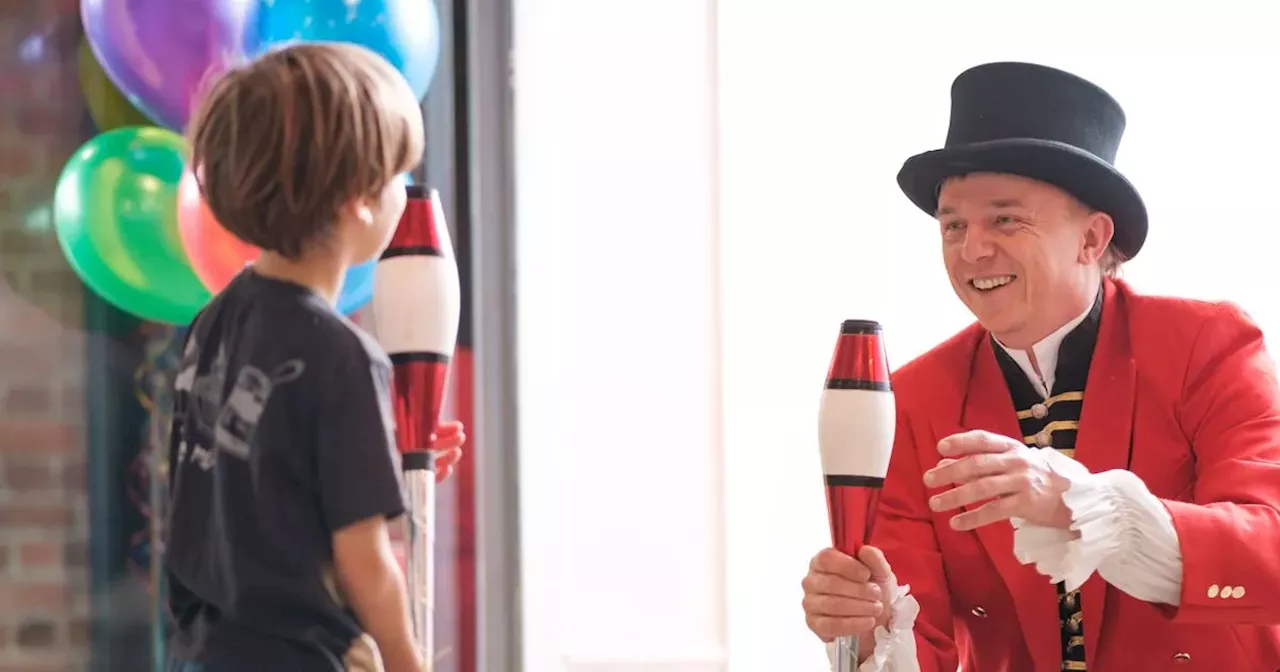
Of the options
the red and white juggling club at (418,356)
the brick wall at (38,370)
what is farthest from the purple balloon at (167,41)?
the red and white juggling club at (418,356)

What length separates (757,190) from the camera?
318 cm

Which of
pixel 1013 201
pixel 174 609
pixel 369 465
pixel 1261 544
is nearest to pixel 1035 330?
pixel 1013 201

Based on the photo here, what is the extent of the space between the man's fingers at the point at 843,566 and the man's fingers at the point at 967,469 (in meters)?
0.12

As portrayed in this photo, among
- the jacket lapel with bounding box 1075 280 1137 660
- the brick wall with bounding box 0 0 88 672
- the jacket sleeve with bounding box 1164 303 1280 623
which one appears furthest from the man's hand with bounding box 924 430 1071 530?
the brick wall with bounding box 0 0 88 672

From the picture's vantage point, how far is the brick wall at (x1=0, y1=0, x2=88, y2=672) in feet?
8.07

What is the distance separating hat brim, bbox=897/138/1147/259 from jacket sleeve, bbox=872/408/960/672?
372 millimetres

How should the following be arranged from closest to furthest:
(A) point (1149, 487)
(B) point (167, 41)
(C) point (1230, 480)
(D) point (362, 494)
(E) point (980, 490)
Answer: (D) point (362, 494), (E) point (980, 490), (C) point (1230, 480), (A) point (1149, 487), (B) point (167, 41)

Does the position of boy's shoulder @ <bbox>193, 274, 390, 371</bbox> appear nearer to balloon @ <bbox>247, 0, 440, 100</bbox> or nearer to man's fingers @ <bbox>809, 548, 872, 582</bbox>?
man's fingers @ <bbox>809, 548, 872, 582</bbox>

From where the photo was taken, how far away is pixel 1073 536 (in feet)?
5.38

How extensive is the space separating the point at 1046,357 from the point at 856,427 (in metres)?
0.61

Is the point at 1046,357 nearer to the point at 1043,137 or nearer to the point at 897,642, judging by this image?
the point at 1043,137

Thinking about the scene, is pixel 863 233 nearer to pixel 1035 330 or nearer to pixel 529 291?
pixel 529 291

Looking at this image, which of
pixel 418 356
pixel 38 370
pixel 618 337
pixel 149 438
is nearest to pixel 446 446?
pixel 418 356

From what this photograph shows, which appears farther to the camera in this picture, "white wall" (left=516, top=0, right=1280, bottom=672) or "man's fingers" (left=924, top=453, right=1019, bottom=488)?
"white wall" (left=516, top=0, right=1280, bottom=672)
